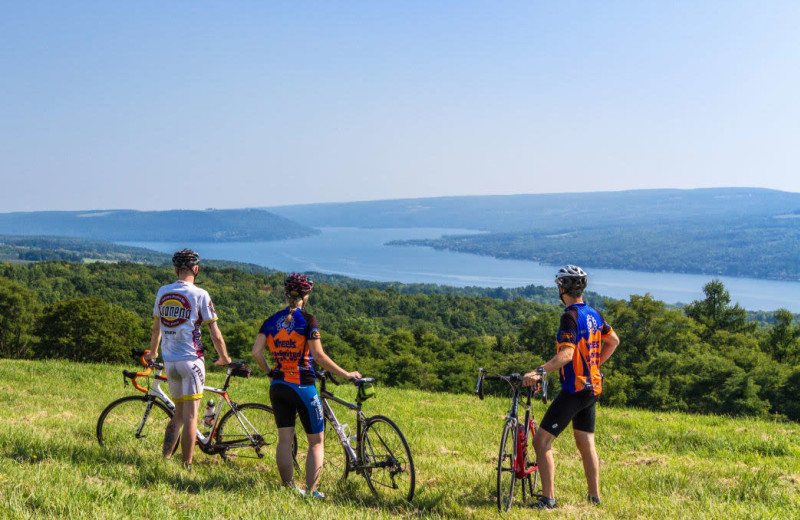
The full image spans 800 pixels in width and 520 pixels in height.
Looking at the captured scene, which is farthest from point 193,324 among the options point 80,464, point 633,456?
point 633,456

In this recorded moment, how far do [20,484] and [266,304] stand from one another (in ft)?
294

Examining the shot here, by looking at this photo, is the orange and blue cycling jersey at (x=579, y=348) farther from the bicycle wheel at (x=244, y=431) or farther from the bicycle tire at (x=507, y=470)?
the bicycle wheel at (x=244, y=431)

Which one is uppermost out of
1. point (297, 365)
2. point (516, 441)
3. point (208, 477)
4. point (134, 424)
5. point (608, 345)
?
point (608, 345)

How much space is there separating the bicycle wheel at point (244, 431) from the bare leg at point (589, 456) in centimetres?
315

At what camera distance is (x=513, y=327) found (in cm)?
10275

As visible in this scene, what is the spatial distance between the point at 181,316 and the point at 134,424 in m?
2.01

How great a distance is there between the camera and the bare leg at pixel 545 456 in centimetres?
508

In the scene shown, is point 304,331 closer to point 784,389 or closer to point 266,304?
point 784,389

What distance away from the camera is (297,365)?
5133 mm

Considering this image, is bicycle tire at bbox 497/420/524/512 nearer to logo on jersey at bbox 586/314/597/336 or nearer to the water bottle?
logo on jersey at bbox 586/314/597/336

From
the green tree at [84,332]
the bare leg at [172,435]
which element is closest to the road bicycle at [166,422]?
the bare leg at [172,435]

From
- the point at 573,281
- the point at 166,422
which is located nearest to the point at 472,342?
the point at 166,422

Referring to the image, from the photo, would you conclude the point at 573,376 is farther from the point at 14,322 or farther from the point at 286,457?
the point at 14,322

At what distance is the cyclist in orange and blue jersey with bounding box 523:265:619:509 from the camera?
4.96 meters
